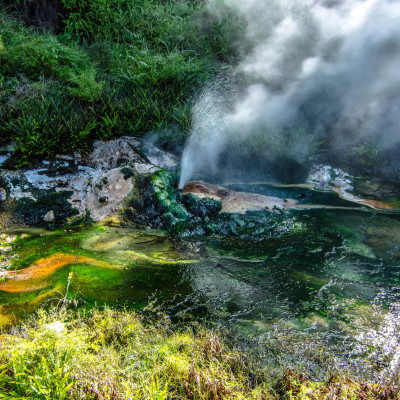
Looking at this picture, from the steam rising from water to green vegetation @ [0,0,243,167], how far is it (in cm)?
58

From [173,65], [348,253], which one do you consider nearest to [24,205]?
[173,65]

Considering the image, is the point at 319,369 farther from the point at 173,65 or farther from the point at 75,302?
the point at 173,65

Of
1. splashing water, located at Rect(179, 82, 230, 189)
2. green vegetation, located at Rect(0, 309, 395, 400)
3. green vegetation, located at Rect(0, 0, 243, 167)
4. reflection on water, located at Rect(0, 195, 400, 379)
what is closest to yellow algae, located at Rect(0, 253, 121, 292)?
reflection on water, located at Rect(0, 195, 400, 379)

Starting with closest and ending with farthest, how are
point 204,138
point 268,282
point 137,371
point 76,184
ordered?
point 137,371
point 268,282
point 76,184
point 204,138

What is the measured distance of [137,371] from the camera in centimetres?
178

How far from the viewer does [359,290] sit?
2.78 metres

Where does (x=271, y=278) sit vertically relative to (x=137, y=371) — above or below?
above

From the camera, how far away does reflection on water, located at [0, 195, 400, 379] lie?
2.18 m

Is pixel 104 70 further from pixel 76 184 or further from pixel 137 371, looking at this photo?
pixel 137 371

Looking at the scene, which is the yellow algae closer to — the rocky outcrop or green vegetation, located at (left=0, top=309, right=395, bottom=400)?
green vegetation, located at (left=0, top=309, right=395, bottom=400)

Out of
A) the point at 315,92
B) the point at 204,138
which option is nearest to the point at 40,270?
the point at 204,138

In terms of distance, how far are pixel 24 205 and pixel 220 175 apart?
3.08 m

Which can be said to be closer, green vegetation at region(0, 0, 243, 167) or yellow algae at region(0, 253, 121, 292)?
yellow algae at region(0, 253, 121, 292)

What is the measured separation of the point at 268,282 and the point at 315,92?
16.0 feet
